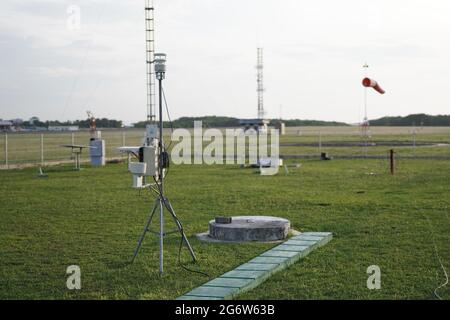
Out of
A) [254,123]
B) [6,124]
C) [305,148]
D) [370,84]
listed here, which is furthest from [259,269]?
[6,124]

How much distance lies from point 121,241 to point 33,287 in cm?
272

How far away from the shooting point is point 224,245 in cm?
918

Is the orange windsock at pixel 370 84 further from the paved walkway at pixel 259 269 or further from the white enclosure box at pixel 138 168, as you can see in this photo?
the white enclosure box at pixel 138 168

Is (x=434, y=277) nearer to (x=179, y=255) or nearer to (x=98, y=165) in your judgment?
(x=179, y=255)

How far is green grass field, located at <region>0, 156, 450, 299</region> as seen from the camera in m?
6.93

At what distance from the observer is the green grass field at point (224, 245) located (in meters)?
6.93

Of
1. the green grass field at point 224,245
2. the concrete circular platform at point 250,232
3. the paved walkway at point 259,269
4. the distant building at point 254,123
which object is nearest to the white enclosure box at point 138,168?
the green grass field at point 224,245

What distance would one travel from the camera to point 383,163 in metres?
25.5

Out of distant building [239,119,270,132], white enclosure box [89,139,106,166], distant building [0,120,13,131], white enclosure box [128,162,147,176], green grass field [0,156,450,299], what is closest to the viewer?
green grass field [0,156,450,299]

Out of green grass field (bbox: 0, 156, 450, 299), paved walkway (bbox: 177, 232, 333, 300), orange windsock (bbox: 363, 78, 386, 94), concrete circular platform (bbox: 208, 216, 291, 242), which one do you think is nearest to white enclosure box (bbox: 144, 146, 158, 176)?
green grass field (bbox: 0, 156, 450, 299)

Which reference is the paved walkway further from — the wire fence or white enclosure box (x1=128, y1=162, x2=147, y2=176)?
the wire fence

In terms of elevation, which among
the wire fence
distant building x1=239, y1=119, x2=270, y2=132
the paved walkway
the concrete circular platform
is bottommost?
the paved walkway

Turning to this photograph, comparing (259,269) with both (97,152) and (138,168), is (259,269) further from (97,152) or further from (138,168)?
(97,152)
